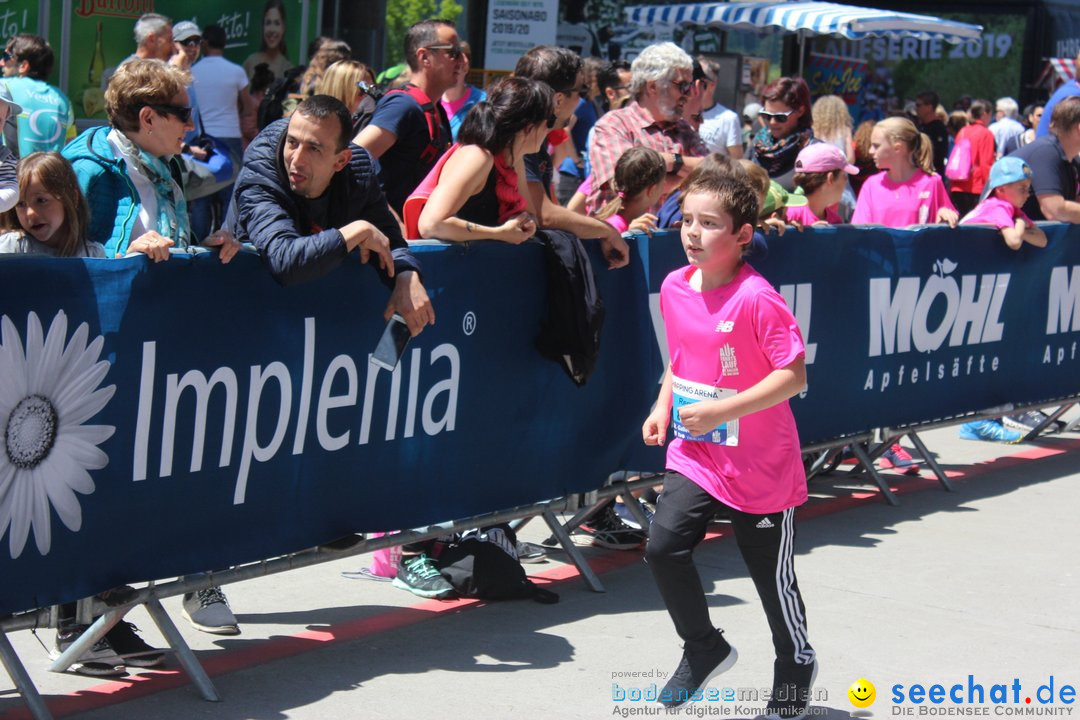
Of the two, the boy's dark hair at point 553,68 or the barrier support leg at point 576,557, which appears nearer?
the barrier support leg at point 576,557

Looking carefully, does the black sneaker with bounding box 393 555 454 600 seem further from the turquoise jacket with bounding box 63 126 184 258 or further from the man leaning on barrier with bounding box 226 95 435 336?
the turquoise jacket with bounding box 63 126 184 258

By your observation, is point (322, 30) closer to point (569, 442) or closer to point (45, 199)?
point (569, 442)

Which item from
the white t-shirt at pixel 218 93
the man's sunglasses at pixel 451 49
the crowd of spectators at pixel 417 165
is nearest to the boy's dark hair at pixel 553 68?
the crowd of spectators at pixel 417 165

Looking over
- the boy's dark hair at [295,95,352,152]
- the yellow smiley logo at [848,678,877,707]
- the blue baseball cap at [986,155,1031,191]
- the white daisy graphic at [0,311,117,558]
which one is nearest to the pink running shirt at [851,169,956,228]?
the blue baseball cap at [986,155,1031,191]

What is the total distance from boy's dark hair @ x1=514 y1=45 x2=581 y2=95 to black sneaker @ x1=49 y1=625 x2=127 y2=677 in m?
3.48

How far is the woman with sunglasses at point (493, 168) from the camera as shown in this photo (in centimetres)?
563

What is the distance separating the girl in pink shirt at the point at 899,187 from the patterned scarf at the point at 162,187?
4.64 m

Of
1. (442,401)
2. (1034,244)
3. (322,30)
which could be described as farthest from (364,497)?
(322,30)

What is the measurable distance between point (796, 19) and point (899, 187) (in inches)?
450

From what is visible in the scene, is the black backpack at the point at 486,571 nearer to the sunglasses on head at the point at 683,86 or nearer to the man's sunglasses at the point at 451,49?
the man's sunglasses at the point at 451,49

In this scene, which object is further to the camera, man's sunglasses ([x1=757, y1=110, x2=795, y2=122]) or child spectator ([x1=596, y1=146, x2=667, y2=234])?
man's sunglasses ([x1=757, y1=110, x2=795, y2=122])

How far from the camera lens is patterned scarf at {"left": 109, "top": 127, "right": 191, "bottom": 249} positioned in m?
5.05

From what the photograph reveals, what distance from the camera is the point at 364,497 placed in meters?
5.36

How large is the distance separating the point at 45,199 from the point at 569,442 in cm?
243
